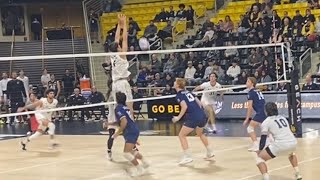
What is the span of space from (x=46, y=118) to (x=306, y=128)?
683cm

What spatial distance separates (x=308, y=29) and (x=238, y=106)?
15.9ft

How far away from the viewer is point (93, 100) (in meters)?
23.8

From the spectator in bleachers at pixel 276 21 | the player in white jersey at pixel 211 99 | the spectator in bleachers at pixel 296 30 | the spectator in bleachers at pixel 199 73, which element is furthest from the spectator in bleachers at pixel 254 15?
the player in white jersey at pixel 211 99

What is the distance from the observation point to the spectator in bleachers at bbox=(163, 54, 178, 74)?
81.1 feet

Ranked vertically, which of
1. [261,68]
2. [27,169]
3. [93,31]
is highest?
[93,31]

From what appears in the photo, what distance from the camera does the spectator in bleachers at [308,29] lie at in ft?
78.5

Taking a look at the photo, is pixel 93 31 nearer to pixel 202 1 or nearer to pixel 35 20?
pixel 35 20

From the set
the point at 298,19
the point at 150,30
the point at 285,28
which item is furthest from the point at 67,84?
the point at 298,19

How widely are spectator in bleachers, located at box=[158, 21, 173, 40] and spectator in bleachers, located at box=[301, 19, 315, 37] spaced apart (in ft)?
20.9

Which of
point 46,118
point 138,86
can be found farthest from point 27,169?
point 138,86

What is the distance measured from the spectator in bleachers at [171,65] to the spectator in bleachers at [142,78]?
0.75 metres

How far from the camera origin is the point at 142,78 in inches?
976

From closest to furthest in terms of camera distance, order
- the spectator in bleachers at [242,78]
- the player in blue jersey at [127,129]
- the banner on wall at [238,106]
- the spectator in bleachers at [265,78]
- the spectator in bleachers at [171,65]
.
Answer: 1. the player in blue jersey at [127,129]
2. the banner on wall at [238,106]
3. the spectator in bleachers at [265,78]
4. the spectator in bleachers at [242,78]
5. the spectator in bleachers at [171,65]

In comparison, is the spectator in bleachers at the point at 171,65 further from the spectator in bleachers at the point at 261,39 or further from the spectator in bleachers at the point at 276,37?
the spectator in bleachers at the point at 276,37
